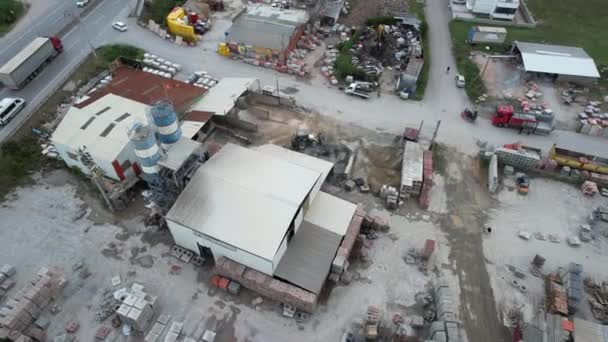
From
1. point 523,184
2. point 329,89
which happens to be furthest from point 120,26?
point 523,184

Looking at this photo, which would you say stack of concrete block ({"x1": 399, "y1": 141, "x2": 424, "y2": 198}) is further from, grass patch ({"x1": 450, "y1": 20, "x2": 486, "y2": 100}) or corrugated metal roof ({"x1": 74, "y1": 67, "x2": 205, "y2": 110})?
corrugated metal roof ({"x1": 74, "y1": 67, "x2": 205, "y2": 110})

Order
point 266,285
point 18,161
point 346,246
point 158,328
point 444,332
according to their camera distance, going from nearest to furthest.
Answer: point 444,332, point 158,328, point 266,285, point 346,246, point 18,161

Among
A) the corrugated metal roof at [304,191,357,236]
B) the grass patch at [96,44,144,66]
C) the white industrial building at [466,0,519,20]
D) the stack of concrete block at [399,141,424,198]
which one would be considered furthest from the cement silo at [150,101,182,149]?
the white industrial building at [466,0,519,20]

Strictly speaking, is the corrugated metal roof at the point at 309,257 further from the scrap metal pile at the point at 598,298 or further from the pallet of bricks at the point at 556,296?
the scrap metal pile at the point at 598,298

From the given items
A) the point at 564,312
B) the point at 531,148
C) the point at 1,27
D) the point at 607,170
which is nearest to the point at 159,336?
the point at 564,312

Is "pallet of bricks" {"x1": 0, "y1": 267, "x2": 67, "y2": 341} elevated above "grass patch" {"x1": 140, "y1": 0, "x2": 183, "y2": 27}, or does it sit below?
below

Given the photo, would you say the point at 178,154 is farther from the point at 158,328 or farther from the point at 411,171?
the point at 411,171

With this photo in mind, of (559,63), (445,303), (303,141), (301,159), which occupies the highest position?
(301,159)
